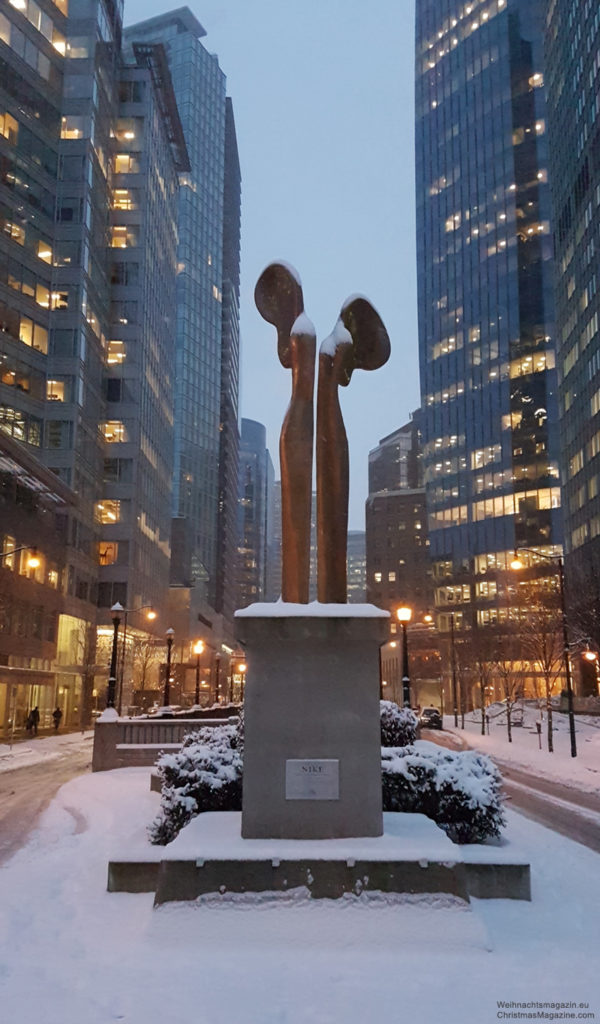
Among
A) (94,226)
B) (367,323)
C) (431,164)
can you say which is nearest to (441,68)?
(431,164)

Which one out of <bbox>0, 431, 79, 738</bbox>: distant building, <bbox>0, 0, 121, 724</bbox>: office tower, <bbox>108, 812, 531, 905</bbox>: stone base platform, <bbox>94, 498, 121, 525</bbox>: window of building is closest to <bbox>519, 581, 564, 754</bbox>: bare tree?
<bbox>0, 431, 79, 738</bbox>: distant building

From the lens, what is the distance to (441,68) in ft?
474

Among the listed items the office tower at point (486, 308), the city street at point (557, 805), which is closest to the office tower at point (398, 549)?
the office tower at point (486, 308)

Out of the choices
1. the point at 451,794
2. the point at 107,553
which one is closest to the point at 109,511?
the point at 107,553

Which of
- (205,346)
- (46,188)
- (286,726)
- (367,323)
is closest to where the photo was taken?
(286,726)

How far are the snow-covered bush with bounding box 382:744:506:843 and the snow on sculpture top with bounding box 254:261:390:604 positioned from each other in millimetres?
2930

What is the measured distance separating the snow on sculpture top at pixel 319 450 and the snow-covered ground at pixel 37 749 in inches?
920

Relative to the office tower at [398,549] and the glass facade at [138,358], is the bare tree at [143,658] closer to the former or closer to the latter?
the glass facade at [138,358]

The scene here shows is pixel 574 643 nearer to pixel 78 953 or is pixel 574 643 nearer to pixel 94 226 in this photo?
pixel 78 953

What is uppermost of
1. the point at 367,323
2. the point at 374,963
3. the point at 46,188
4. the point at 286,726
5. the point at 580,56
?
the point at 580,56

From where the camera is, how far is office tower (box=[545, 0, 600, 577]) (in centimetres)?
7050

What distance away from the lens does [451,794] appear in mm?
12250

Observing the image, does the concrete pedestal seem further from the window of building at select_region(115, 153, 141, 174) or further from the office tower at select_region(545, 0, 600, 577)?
the window of building at select_region(115, 153, 141, 174)

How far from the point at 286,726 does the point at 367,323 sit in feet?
23.2
